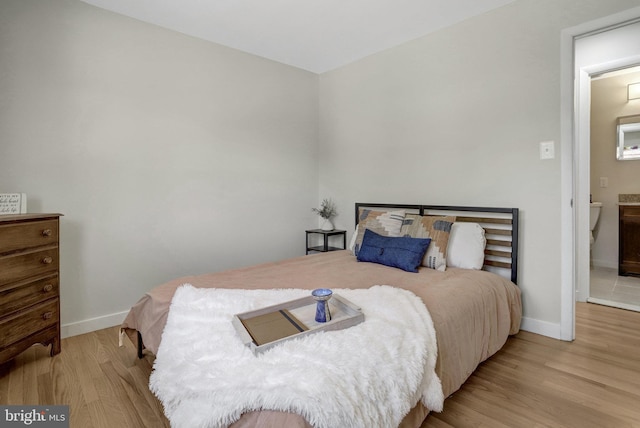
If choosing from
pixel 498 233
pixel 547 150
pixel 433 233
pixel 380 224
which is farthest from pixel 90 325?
pixel 547 150

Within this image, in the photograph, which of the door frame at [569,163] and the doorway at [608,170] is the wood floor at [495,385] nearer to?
the door frame at [569,163]

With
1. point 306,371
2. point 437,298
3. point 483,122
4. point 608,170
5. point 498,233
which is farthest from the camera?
point 608,170

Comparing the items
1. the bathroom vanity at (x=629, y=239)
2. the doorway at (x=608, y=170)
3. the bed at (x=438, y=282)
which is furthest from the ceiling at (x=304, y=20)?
the bathroom vanity at (x=629, y=239)

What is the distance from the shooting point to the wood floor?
151cm

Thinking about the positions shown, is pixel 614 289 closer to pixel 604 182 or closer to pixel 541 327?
pixel 604 182

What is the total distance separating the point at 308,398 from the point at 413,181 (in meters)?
2.53

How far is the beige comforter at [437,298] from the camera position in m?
1.57

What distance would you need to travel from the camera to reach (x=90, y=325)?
8.24 ft

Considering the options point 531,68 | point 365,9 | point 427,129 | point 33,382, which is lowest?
point 33,382

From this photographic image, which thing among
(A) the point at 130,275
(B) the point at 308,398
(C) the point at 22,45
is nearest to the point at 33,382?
(A) the point at 130,275

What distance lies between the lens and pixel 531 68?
7.73 feet

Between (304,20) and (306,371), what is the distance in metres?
2.70

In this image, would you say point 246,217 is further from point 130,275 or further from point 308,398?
point 308,398

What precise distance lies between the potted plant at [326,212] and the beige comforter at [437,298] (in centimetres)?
121
